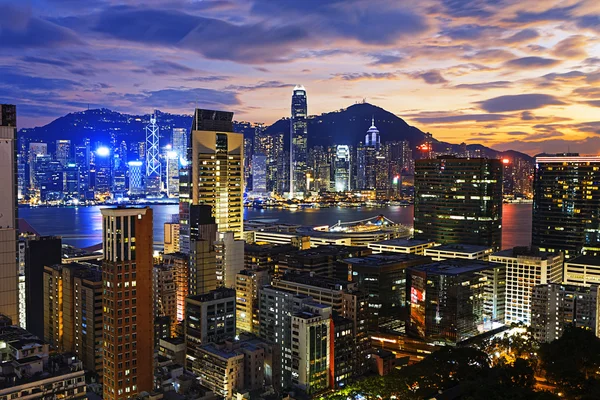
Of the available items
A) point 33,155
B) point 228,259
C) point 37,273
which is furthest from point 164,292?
point 33,155

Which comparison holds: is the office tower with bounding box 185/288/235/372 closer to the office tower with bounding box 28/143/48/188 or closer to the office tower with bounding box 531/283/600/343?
the office tower with bounding box 531/283/600/343

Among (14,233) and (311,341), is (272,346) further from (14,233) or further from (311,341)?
(14,233)

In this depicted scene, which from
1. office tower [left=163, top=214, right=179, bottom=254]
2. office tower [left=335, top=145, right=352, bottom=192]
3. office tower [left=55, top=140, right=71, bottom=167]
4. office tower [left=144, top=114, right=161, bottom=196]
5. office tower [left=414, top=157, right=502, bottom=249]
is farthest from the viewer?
office tower [left=335, top=145, right=352, bottom=192]

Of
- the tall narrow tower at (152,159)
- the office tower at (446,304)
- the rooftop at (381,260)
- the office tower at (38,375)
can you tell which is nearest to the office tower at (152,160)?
the tall narrow tower at (152,159)

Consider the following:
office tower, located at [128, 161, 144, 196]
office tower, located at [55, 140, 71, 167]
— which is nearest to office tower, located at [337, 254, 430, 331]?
office tower, located at [128, 161, 144, 196]

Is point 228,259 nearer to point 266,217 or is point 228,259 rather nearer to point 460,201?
point 460,201
